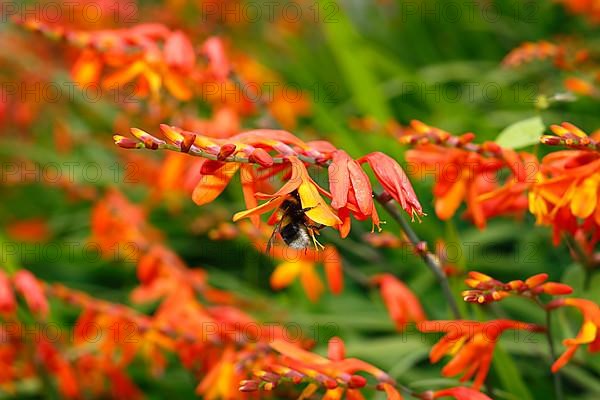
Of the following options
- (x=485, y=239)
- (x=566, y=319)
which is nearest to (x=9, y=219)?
(x=485, y=239)

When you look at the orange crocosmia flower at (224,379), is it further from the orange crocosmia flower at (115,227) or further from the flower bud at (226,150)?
the orange crocosmia flower at (115,227)

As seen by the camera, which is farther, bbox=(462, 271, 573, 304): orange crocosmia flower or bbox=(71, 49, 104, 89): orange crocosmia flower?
bbox=(71, 49, 104, 89): orange crocosmia flower

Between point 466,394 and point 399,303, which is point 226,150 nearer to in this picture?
point 466,394

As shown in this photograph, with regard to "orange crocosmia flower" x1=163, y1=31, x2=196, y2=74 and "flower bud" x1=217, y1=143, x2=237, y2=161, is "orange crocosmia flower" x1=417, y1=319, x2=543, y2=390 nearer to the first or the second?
"flower bud" x1=217, y1=143, x2=237, y2=161

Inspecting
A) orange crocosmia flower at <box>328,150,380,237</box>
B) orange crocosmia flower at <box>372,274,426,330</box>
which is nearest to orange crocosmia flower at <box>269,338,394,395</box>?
orange crocosmia flower at <box>328,150,380,237</box>

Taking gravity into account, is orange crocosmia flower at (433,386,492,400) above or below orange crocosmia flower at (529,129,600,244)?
below

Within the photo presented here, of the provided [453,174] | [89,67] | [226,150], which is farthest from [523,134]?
[89,67]

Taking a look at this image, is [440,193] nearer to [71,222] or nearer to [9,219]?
[71,222]
